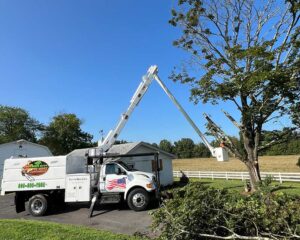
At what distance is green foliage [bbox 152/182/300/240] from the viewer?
553 cm

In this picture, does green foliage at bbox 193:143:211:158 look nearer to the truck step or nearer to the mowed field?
the mowed field

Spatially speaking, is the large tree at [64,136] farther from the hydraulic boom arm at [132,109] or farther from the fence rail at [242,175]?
the hydraulic boom arm at [132,109]

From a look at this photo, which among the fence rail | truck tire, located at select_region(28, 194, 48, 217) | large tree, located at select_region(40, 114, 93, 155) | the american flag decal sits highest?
large tree, located at select_region(40, 114, 93, 155)

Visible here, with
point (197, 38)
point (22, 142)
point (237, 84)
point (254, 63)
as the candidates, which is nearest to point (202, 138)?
point (237, 84)

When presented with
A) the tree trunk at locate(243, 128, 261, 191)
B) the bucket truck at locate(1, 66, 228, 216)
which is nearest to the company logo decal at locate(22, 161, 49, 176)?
the bucket truck at locate(1, 66, 228, 216)

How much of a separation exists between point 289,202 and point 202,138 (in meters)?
11.9

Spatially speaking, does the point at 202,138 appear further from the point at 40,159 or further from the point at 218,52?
the point at 40,159

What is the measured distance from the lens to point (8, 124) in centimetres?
5825

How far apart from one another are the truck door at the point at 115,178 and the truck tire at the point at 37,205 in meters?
2.83

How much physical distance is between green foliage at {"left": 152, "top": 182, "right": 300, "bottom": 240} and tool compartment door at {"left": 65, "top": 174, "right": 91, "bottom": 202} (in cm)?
689

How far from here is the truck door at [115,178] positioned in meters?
13.1

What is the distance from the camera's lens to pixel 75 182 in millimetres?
13000

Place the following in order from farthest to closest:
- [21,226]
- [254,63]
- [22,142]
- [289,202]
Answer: [22,142]
[254,63]
[21,226]
[289,202]

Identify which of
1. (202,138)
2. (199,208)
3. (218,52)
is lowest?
(199,208)
